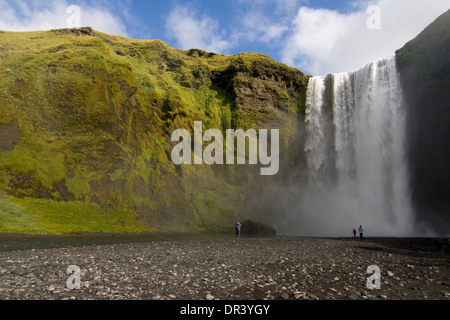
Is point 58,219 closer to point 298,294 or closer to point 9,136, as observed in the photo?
point 9,136

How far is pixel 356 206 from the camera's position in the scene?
2292 inches

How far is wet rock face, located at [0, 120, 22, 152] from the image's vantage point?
148 ft

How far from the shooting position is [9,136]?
151ft

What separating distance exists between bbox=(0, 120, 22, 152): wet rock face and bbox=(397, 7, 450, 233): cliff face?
68.8 m

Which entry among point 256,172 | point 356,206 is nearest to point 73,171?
point 256,172

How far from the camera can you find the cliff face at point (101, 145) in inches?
1694

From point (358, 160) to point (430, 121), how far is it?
14145 mm

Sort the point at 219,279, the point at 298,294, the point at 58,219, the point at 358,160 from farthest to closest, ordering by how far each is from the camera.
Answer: the point at 358,160, the point at 58,219, the point at 219,279, the point at 298,294

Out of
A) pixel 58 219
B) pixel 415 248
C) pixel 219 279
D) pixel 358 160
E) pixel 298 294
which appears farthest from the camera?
pixel 358 160

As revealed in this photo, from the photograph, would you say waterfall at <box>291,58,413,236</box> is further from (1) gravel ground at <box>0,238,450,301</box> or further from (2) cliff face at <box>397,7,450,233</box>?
(1) gravel ground at <box>0,238,450,301</box>

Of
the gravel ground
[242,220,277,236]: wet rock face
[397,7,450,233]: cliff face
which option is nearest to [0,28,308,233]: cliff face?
[242,220,277,236]: wet rock face

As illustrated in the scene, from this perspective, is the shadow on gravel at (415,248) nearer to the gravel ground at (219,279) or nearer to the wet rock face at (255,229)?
the gravel ground at (219,279)

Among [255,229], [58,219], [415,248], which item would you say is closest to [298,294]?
[415,248]
